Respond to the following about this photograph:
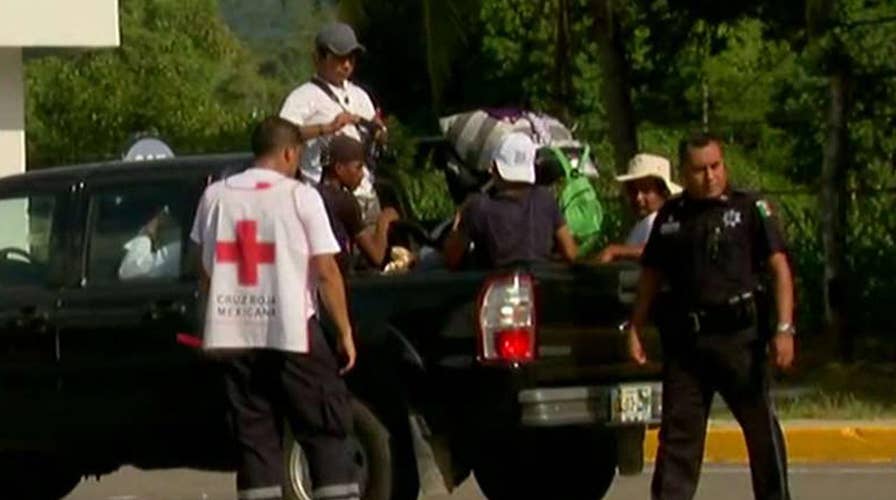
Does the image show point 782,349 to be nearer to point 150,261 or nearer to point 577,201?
point 577,201

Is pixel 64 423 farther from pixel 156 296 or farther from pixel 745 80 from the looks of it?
pixel 745 80

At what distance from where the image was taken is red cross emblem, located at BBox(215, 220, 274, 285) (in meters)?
9.48

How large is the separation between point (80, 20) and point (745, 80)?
17.1 m

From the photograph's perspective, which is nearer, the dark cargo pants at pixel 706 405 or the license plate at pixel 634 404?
the dark cargo pants at pixel 706 405

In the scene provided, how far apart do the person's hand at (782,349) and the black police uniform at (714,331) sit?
0.30 feet

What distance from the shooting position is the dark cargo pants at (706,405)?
10070 millimetres

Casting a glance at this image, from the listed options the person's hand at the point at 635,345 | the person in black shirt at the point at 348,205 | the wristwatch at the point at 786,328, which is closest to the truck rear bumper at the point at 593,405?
the person's hand at the point at 635,345

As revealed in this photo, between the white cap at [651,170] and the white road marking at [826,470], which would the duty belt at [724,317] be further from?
the white road marking at [826,470]

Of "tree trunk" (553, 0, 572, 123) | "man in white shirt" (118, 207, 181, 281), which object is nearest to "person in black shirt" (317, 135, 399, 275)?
"man in white shirt" (118, 207, 181, 281)

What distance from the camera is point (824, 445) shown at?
1505cm

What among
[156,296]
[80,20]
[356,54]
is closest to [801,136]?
[80,20]

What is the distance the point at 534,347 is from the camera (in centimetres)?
1072

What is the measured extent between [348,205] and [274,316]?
1.81m

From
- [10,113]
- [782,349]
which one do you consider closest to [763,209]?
[782,349]
